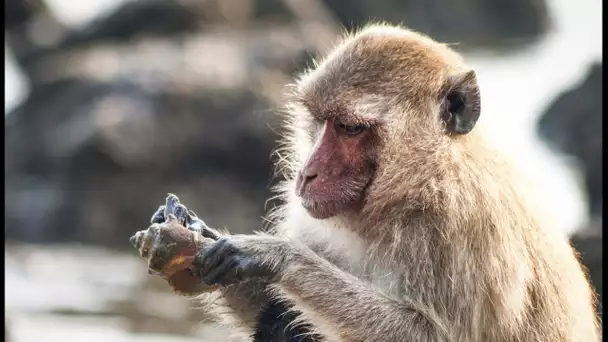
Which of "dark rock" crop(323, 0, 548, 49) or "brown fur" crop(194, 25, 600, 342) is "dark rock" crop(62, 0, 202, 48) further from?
"brown fur" crop(194, 25, 600, 342)

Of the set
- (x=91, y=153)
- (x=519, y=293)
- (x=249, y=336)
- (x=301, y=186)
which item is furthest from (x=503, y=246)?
(x=91, y=153)

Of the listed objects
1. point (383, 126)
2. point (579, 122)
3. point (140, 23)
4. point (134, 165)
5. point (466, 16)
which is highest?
point (466, 16)

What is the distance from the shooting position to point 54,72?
2102 cm

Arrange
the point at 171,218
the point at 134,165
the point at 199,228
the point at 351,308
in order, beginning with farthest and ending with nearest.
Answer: the point at 134,165 → the point at 199,228 → the point at 171,218 → the point at 351,308

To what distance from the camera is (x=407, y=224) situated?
4.47 metres

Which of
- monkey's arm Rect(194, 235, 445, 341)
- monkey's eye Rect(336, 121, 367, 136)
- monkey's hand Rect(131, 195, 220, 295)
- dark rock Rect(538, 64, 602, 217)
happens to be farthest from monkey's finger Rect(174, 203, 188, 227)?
dark rock Rect(538, 64, 602, 217)

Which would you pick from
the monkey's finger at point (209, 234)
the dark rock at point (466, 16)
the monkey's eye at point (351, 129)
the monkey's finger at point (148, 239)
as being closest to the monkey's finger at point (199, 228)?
the monkey's finger at point (209, 234)

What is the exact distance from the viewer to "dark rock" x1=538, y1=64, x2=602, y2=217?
21906mm

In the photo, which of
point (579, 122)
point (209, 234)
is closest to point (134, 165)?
point (579, 122)

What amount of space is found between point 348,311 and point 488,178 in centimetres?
83

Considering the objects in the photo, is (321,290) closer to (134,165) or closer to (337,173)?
(337,173)

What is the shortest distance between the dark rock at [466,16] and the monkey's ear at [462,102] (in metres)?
30.1

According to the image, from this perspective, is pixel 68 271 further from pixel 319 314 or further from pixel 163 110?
pixel 319 314

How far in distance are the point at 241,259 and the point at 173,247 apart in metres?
0.31
